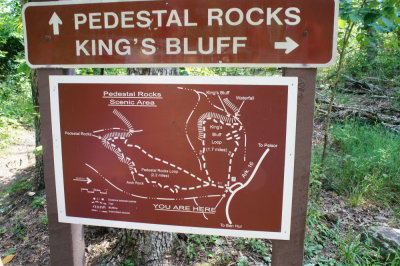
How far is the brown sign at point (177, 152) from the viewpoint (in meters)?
1.66

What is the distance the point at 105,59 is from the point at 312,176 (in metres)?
2.96

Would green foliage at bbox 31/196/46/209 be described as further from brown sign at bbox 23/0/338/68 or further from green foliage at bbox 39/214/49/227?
brown sign at bbox 23/0/338/68

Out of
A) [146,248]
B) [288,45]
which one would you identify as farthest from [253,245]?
[288,45]

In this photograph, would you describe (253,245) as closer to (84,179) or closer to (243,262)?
(243,262)

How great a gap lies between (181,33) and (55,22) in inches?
28.4

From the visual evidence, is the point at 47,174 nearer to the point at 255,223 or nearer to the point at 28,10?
the point at 28,10

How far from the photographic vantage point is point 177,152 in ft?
5.78

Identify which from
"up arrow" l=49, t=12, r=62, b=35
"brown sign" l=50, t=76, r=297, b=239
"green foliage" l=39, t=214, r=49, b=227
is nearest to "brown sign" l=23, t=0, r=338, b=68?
"up arrow" l=49, t=12, r=62, b=35

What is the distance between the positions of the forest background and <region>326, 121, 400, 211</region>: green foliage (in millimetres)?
13

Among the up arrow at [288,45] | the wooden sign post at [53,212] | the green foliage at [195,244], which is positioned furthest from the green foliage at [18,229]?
the up arrow at [288,45]

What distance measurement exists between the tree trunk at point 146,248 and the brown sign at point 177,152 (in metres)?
1.08

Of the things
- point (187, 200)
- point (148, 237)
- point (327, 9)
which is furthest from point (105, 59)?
point (148, 237)

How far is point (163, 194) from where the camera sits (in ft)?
5.91

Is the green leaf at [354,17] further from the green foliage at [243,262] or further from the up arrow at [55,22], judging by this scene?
the green foliage at [243,262]
